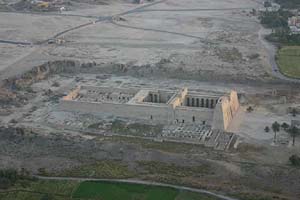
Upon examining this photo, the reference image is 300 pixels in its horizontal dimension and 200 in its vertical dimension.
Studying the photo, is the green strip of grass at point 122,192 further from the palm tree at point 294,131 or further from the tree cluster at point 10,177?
the palm tree at point 294,131

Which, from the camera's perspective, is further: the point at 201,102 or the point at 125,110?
the point at 201,102

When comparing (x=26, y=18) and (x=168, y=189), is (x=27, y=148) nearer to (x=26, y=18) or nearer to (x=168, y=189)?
(x=168, y=189)

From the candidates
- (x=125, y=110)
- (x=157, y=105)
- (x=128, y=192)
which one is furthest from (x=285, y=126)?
(x=128, y=192)

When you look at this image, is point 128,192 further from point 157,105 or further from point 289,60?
point 289,60

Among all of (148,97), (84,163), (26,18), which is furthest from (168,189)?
(26,18)

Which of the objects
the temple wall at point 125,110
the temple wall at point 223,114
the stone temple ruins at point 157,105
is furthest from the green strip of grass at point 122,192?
the temple wall at point 125,110

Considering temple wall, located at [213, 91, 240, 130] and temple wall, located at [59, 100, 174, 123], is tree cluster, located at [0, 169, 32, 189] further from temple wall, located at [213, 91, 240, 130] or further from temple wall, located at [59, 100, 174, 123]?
temple wall, located at [213, 91, 240, 130]
